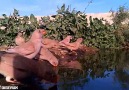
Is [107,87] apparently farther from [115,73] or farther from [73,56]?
[73,56]

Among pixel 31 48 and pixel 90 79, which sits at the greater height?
pixel 31 48

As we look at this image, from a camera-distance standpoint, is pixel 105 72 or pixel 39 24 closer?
pixel 105 72

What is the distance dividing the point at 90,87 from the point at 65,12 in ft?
27.7

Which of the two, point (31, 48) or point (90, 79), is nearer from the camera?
point (31, 48)

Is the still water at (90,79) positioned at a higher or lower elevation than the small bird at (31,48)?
lower

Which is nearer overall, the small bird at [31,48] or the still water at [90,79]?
the still water at [90,79]

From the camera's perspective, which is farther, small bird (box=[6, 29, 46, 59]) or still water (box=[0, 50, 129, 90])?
small bird (box=[6, 29, 46, 59])

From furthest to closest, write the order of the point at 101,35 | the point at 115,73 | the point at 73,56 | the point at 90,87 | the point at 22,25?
the point at 101,35 < the point at 22,25 < the point at 73,56 < the point at 115,73 < the point at 90,87

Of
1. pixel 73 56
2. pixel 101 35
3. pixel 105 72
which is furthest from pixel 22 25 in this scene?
pixel 105 72

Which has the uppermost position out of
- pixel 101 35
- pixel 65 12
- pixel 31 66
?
pixel 65 12

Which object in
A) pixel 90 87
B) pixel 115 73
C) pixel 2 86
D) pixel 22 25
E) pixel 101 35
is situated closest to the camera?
pixel 2 86

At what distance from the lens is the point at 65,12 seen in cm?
1248

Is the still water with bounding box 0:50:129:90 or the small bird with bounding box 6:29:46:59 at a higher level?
the small bird with bounding box 6:29:46:59

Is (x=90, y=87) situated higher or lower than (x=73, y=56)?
lower
